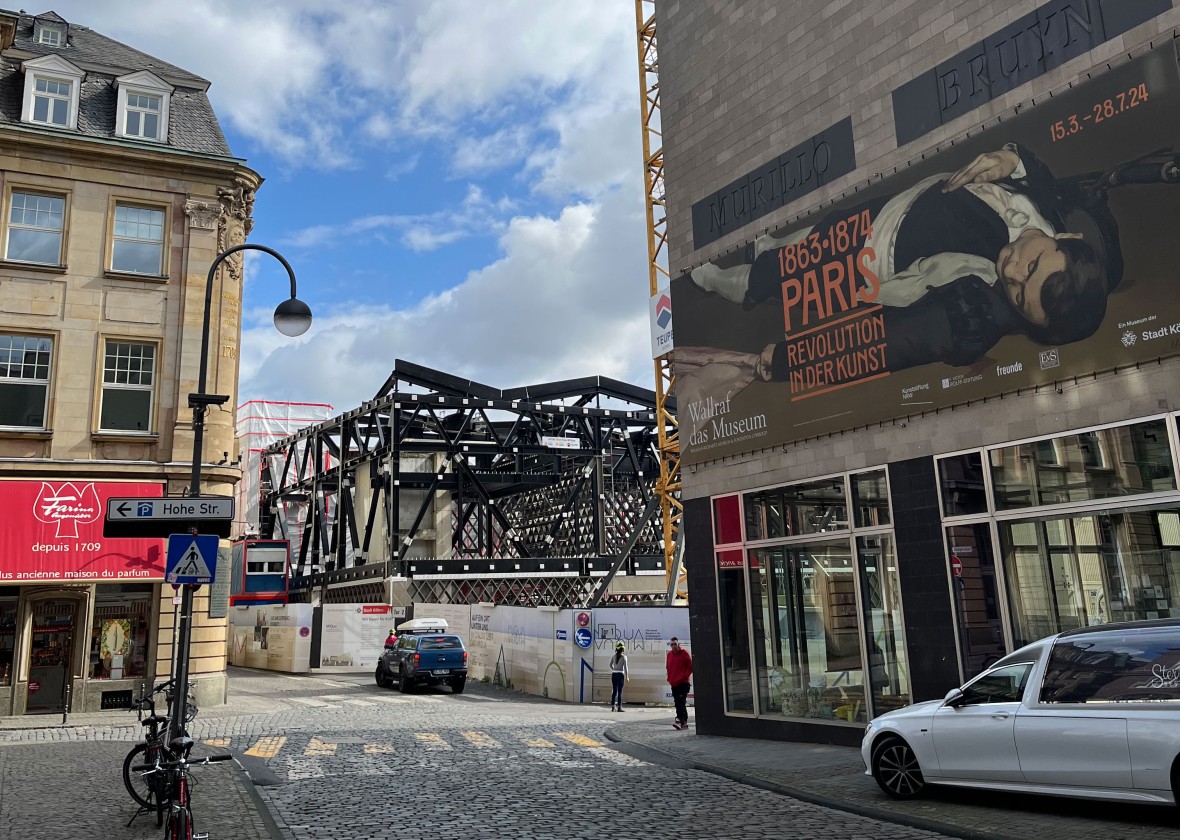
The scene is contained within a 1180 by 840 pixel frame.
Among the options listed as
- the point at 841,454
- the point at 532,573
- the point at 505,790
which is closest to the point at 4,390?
the point at 505,790

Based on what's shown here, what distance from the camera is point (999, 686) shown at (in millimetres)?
9844

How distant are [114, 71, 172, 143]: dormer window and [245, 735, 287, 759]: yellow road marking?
15412 mm

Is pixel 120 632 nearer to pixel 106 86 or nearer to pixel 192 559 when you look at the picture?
pixel 106 86

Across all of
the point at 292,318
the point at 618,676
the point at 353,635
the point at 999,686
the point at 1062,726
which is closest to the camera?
the point at 1062,726

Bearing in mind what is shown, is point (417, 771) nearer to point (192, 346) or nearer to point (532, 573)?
point (192, 346)

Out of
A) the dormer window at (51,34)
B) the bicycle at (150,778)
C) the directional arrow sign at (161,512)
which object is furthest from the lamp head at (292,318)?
the dormer window at (51,34)

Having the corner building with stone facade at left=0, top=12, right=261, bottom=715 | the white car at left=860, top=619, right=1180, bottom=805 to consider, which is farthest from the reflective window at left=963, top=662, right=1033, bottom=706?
the corner building with stone facade at left=0, top=12, right=261, bottom=715

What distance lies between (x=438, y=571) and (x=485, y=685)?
1292 cm

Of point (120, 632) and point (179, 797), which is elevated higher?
point (120, 632)

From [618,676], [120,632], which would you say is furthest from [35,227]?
[618,676]

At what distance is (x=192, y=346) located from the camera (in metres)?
23.4

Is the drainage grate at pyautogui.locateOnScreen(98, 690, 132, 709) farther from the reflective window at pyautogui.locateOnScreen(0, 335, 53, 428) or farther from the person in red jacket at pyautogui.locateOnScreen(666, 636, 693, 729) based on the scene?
the person in red jacket at pyautogui.locateOnScreen(666, 636, 693, 729)

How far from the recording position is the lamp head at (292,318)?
12.6 m

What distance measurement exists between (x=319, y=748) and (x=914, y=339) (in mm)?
11200
